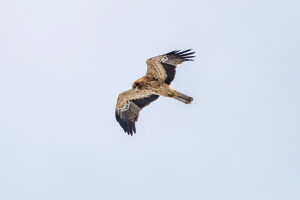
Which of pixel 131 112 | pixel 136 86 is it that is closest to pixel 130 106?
pixel 131 112

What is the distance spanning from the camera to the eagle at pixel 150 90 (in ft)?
68.7

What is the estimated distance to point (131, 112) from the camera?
2186 centimetres

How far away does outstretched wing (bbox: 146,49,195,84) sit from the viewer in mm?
20875

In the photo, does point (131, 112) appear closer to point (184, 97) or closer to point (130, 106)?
point (130, 106)

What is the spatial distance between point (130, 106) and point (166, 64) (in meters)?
2.17

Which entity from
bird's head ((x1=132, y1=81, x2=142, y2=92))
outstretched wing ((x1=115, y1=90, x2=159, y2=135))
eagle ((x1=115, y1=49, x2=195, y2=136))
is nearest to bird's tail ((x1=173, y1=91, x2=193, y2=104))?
eagle ((x1=115, y1=49, x2=195, y2=136))

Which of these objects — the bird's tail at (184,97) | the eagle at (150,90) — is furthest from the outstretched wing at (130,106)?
the bird's tail at (184,97)

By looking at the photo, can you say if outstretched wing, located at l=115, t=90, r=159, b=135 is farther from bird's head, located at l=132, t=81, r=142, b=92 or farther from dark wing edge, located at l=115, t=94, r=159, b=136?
bird's head, located at l=132, t=81, r=142, b=92

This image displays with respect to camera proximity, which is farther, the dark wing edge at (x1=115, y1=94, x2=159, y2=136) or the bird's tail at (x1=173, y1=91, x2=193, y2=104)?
the dark wing edge at (x1=115, y1=94, x2=159, y2=136)

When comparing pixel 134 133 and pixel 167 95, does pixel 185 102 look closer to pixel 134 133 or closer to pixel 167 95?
pixel 167 95

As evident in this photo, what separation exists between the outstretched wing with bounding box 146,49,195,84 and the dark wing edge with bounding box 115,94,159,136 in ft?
3.42

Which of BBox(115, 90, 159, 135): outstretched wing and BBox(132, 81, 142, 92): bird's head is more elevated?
BBox(132, 81, 142, 92): bird's head

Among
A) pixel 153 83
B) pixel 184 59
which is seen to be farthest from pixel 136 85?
pixel 184 59

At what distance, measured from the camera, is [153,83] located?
2122 centimetres
